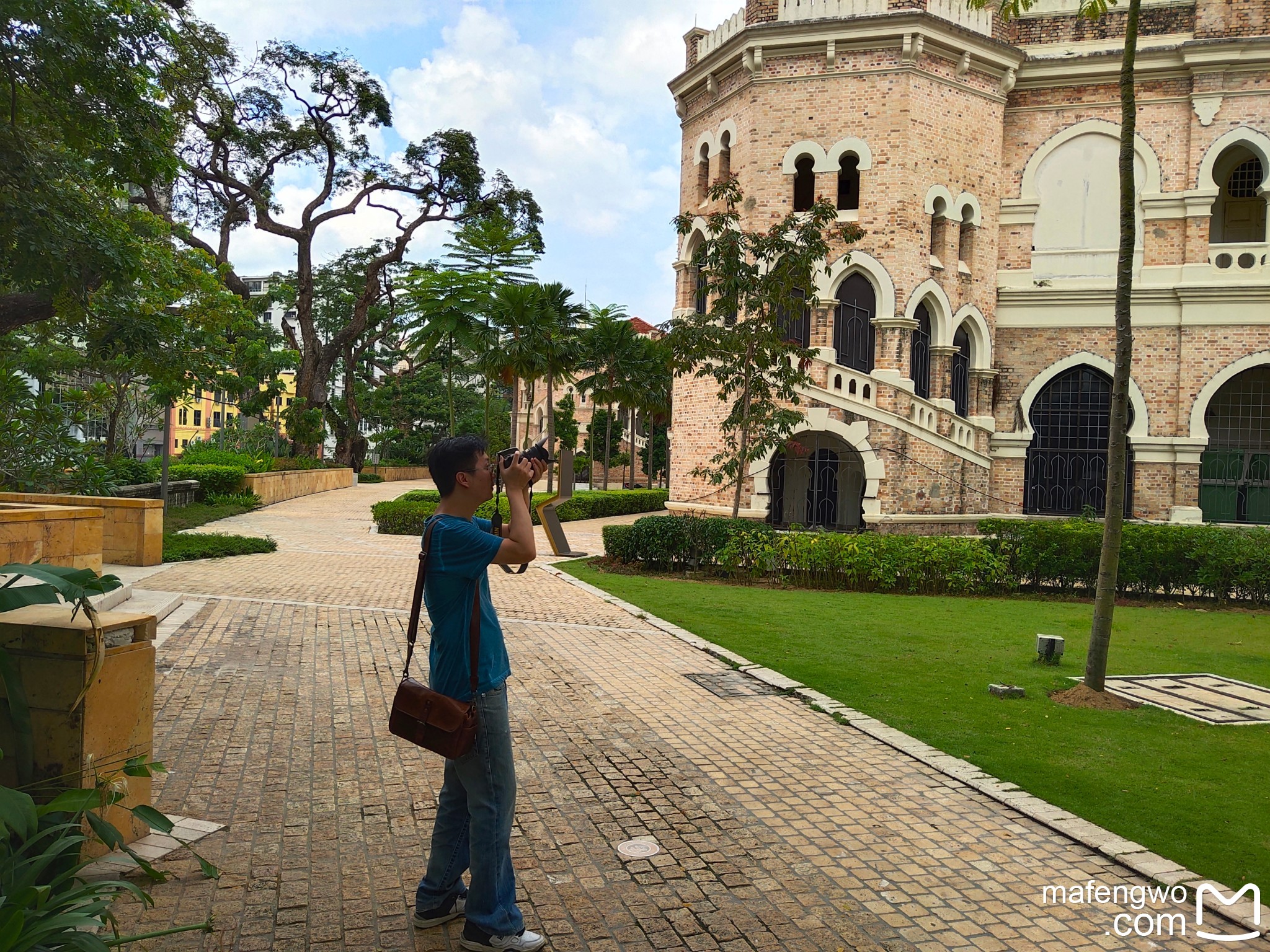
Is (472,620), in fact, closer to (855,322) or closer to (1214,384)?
(855,322)

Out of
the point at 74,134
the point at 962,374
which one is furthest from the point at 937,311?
the point at 74,134

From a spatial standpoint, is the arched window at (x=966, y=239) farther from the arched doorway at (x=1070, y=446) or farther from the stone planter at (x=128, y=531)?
the stone planter at (x=128, y=531)

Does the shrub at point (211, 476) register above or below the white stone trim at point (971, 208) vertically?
below

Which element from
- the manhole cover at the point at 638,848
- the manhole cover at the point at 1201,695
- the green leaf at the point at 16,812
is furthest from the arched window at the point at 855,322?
the green leaf at the point at 16,812

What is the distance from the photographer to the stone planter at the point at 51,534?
9227mm

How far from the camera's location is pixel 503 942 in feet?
11.4

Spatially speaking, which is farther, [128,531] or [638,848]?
[128,531]

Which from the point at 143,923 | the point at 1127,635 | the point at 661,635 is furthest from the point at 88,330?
the point at 1127,635

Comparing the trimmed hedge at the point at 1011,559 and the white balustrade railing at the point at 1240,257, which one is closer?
the trimmed hedge at the point at 1011,559

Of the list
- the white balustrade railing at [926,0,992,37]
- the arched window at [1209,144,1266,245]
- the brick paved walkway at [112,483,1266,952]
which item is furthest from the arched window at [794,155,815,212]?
the brick paved walkway at [112,483,1266,952]

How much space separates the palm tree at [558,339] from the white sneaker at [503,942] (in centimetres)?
1636

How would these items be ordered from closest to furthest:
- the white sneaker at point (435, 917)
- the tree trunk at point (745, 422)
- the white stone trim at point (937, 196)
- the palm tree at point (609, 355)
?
the white sneaker at point (435, 917)
the tree trunk at point (745, 422)
the white stone trim at point (937, 196)
the palm tree at point (609, 355)

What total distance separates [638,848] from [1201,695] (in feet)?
18.6

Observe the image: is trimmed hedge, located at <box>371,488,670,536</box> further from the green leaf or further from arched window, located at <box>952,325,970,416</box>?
the green leaf
